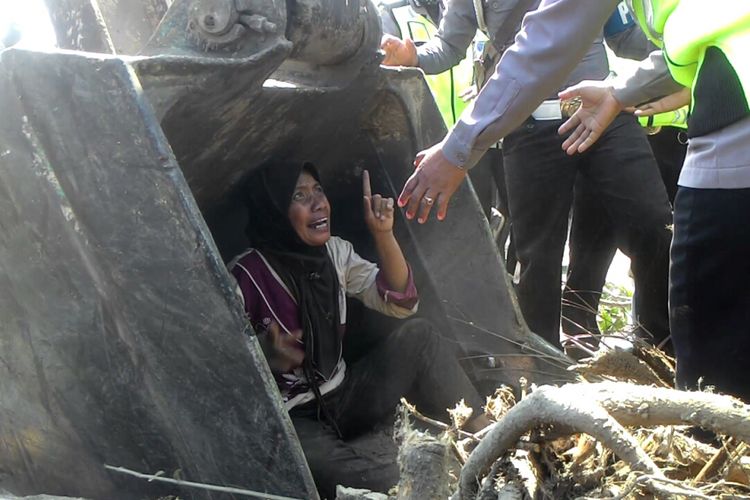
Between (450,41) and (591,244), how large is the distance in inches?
40.8

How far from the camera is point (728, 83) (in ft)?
5.98

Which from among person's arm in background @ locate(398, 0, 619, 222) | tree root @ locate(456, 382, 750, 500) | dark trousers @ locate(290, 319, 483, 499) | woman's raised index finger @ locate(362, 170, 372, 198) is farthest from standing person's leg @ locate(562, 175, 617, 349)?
tree root @ locate(456, 382, 750, 500)

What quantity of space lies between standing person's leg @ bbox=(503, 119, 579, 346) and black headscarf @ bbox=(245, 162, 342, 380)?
927mm

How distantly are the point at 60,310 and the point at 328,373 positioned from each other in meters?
1.00

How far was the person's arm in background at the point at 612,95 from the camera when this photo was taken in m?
2.39

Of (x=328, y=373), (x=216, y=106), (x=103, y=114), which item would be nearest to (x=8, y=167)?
(x=103, y=114)

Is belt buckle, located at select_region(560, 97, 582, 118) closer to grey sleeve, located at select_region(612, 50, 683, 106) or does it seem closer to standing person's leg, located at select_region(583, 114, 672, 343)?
standing person's leg, located at select_region(583, 114, 672, 343)

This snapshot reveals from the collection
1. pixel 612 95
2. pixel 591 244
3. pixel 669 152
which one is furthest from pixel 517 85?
pixel 669 152

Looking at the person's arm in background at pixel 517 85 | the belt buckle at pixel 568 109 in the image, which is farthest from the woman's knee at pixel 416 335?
the belt buckle at pixel 568 109

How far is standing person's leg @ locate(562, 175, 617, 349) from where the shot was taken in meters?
3.94

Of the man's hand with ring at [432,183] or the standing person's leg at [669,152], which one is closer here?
the man's hand with ring at [432,183]

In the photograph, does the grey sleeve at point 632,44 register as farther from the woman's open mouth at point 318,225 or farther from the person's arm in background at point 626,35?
the woman's open mouth at point 318,225

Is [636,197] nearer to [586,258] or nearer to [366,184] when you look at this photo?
[586,258]

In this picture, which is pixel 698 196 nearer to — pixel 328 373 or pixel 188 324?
pixel 188 324
